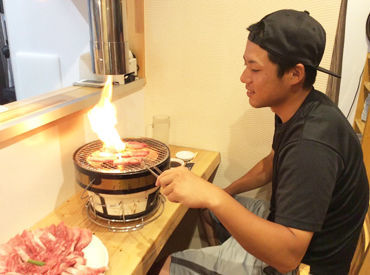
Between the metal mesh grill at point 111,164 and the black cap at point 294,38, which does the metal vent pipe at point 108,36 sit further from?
the black cap at point 294,38

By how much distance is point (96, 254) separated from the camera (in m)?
1.05

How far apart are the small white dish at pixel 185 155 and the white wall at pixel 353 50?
2.65 ft

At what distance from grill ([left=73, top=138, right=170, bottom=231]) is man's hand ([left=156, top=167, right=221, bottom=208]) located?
0.44 ft

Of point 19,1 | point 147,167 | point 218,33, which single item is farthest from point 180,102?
point 19,1

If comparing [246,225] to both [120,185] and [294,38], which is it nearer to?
[120,185]

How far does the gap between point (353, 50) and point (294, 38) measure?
74 centimetres

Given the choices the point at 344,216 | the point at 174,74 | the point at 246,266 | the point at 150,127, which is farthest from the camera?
the point at 150,127

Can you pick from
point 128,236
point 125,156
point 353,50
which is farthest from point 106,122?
point 353,50

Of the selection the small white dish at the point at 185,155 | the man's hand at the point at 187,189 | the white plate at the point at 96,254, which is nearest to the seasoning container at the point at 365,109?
the small white dish at the point at 185,155

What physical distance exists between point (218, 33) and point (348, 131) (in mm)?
932

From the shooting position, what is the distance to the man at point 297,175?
0.96 meters

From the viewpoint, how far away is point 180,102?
6.37 ft

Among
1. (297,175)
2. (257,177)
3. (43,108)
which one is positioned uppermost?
(43,108)

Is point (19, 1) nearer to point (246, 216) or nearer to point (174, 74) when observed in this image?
point (174, 74)
